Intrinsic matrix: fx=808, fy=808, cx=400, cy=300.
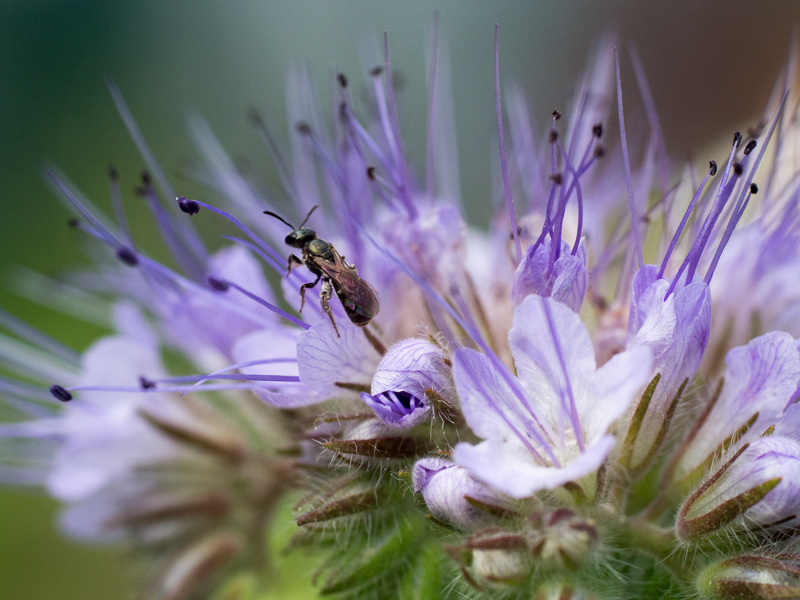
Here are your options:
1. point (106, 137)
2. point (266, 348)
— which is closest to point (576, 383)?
point (266, 348)

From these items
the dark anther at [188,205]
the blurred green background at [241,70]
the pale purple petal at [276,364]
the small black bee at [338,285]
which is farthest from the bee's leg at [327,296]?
the blurred green background at [241,70]

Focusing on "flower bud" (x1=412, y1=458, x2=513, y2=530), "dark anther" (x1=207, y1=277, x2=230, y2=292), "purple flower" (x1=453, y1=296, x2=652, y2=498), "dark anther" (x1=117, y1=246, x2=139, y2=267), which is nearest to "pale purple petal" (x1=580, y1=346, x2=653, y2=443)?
"purple flower" (x1=453, y1=296, x2=652, y2=498)

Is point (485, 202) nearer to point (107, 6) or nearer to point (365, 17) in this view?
point (365, 17)

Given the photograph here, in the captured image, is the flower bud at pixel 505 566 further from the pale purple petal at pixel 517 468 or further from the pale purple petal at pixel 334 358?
the pale purple petal at pixel 334 358

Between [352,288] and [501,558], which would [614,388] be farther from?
[352,288]

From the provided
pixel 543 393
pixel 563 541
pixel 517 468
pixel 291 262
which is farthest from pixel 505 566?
pixel 291 262

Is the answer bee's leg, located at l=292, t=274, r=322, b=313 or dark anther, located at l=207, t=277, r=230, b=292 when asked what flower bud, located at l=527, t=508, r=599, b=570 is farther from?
dark anther, located at l=207, t=277, r=230, b=292

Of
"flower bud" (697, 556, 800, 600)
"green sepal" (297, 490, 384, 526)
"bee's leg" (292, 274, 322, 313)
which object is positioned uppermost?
"bee's leg" (292, 274, 322, 313)
